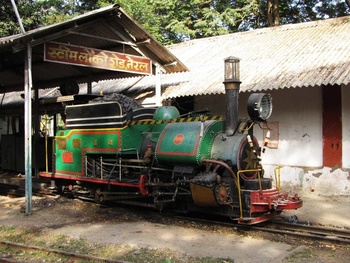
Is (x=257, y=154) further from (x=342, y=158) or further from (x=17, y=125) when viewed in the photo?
(x=17, y=125)

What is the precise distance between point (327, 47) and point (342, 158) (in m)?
3.49

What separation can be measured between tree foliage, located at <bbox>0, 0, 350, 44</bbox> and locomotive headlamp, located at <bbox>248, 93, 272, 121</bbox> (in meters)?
15.5

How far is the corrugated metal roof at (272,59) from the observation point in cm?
1038

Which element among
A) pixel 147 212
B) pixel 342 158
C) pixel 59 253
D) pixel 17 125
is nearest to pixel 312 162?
pixel 342 158

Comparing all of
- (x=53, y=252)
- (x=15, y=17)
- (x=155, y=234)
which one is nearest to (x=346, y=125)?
(x=155, y=234)

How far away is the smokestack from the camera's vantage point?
7.34 metres

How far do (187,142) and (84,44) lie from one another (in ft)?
18.3

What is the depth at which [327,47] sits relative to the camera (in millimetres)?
12000

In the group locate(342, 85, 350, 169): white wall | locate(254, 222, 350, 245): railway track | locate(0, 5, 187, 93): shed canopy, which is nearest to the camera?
locate(254, 222, 350, 245): railway track

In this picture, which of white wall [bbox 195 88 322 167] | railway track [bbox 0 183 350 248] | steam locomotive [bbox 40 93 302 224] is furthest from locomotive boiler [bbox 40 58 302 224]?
white wall [bbox 195 88 322 167]

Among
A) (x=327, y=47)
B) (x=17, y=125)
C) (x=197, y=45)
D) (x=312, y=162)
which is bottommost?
(x=312, y=162)

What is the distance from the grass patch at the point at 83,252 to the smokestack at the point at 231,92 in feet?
8.51

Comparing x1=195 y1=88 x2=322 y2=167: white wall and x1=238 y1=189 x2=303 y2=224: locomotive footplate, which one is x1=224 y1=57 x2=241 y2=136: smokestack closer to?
x1=238 y1=189 x2=303 y2=224: locomotive footplate

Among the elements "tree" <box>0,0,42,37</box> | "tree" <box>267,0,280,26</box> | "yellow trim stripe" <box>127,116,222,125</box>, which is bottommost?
"yellow trim stripe" <box>127,116,222,125</box>
